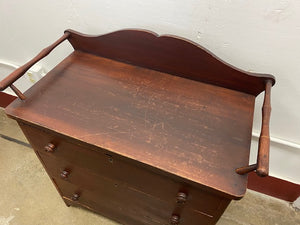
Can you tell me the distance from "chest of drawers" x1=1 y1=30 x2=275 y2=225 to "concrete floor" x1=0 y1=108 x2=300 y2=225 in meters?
0.46

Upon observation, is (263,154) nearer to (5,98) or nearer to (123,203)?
(123,203)

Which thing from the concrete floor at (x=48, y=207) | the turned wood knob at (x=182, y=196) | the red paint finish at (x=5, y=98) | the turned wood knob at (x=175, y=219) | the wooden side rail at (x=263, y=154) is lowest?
the concrete floor at (x=48, y=207)

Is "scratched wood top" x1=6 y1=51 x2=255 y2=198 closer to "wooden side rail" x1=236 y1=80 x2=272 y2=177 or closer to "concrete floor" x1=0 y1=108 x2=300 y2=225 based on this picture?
"wooden side rail" x1=236 y1=80 x2=272 y2=177

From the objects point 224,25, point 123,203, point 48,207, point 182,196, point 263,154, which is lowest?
point 48,207

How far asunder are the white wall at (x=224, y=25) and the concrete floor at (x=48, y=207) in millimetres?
379

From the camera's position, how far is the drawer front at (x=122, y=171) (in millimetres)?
607

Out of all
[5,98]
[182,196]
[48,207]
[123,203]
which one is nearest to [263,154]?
[182,196]

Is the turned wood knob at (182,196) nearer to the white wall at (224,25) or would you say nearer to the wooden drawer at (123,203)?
the wooden drawer at (123,203)

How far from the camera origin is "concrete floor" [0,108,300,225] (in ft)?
3.89

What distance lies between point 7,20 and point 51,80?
55cm

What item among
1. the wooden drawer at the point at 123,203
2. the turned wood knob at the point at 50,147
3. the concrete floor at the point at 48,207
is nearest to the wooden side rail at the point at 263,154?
the wooden drawer at the point at 123,203

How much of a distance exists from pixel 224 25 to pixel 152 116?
0.39 m

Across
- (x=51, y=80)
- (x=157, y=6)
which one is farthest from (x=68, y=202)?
(x=157, y=6)

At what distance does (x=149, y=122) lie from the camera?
650 millimetres
